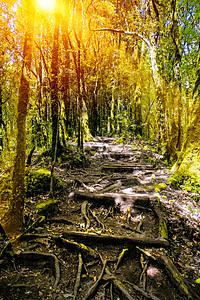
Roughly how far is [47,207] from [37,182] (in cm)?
133

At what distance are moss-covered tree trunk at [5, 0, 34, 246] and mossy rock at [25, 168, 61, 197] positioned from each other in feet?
6.30

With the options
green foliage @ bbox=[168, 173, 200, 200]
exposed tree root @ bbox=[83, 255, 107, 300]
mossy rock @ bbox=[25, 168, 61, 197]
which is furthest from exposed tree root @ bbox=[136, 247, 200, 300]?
mossy rock @ bbox=[25, 168, 61, 197]

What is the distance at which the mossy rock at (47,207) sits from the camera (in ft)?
15.1

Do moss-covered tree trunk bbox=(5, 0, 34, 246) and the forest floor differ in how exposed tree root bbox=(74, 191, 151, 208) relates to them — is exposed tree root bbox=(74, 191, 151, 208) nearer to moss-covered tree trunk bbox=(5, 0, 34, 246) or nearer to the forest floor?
the forest floor

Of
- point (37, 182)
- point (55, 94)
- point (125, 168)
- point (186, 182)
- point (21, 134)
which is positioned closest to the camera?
point (21, 134)

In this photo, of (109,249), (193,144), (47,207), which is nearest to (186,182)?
(193,144)

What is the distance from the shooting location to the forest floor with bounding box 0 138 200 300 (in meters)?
2.71

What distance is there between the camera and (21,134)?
3523 millimetres

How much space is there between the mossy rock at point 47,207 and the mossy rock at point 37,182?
30.7 inches

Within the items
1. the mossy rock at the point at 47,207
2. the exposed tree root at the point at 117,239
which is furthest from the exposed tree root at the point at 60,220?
the exposed tree root at the point at 117,239

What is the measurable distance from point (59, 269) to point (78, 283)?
0.45m

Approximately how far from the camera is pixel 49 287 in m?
2.77

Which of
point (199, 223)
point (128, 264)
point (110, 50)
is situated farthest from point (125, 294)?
point (110, 50)

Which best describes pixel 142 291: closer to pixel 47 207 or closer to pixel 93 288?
pixel 93 288
